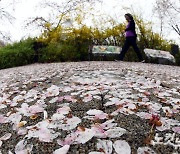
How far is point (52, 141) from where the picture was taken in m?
2.56

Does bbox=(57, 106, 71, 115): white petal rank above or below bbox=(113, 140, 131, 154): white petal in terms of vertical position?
above

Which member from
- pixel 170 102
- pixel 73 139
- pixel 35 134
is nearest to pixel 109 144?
pixel 73 139

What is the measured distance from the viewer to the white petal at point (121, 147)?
2.32 m

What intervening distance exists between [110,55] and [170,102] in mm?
6627

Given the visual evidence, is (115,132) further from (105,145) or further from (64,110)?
(64,110)

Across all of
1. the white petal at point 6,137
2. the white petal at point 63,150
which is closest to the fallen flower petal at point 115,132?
the white petal at point 63,150

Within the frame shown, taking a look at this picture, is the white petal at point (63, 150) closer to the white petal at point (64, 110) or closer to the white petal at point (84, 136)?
the white petal at point (84, 136)

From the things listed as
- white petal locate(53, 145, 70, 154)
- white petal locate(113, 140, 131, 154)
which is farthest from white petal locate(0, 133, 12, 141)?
white petal locate(113, 140, 131, 154)

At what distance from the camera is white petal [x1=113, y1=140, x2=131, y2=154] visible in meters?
2.32

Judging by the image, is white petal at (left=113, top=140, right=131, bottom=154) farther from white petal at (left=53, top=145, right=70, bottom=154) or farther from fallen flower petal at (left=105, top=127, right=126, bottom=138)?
white petal at (left=53, top=145, right=70, bottom=154)

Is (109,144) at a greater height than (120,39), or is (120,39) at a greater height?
(120,39)

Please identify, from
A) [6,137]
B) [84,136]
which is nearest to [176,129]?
[84,136]

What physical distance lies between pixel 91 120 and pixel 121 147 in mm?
648

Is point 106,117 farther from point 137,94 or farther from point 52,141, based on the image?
point 137,94
